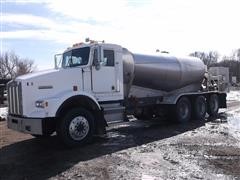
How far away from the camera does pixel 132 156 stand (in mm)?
9555

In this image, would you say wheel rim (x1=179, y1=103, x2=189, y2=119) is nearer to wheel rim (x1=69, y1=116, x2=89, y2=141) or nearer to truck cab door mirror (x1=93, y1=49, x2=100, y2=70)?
truck cab door mirror (x1=93, y1=49, x2=100, y2=70)

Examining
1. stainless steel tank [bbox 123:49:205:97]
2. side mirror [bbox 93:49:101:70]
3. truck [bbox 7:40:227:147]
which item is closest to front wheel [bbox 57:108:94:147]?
truck [bbox 7:40:227:147]

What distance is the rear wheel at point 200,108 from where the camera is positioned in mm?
17516

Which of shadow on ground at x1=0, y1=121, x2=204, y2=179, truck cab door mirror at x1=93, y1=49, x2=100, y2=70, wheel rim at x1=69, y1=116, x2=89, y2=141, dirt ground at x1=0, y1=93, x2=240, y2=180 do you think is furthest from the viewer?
truck cab door mirror at x1=93, y1=49, x2=100, y2=70

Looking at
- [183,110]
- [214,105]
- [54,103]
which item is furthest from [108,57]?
[214,105]

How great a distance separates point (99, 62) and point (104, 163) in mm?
4122

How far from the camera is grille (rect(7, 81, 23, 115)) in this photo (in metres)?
10.9

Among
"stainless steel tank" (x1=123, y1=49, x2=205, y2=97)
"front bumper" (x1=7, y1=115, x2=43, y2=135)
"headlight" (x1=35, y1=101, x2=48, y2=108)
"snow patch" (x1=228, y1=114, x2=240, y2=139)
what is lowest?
"snow patch" (x1=228, y1=114, x2=240, y2=139)

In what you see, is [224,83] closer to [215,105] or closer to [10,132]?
[215,105]

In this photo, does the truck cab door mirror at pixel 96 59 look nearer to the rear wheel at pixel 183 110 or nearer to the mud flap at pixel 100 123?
the mud flap at pixel 100 123

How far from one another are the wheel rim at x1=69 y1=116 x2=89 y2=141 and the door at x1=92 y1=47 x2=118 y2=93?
1.34 meters

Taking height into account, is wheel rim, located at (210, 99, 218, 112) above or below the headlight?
below

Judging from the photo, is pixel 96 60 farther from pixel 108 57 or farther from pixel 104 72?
pixel 108 57

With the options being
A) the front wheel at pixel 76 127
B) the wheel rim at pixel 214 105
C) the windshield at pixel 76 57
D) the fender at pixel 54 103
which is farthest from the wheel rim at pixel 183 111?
the fender at pixel 54 103
